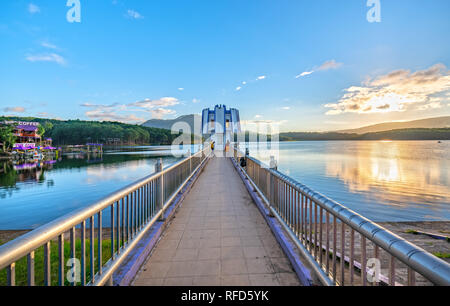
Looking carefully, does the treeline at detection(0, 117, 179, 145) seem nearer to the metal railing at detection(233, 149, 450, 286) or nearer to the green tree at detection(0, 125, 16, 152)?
the green tree at detection(0, 125, 16, 152)

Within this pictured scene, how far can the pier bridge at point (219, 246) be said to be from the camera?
45.6 inches

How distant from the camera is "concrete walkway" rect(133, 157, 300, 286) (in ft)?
8.06

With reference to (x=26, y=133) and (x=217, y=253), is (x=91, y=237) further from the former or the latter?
(x=26, y=133)

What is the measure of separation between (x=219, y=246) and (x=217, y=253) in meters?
0.21

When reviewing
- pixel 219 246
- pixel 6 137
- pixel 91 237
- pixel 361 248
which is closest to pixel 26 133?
pixel 6 137

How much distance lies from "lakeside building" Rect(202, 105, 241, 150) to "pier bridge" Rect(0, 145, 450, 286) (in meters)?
32.2

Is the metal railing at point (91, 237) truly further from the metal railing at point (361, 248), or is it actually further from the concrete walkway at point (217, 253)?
the metal railing at point (361, 248)

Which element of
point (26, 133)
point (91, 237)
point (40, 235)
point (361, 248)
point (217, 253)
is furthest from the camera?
point (26, 133)

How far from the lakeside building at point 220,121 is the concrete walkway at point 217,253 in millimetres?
31820

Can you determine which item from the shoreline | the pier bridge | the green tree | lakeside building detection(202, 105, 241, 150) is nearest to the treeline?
the green tree

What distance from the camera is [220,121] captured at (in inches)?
1583

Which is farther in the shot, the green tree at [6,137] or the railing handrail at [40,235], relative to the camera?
the green tree at [6,137]

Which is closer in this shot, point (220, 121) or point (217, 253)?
point (217, 253)

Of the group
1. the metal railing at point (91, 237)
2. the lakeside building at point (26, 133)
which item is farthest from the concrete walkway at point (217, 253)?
the lakeside building at point (26, 133)
